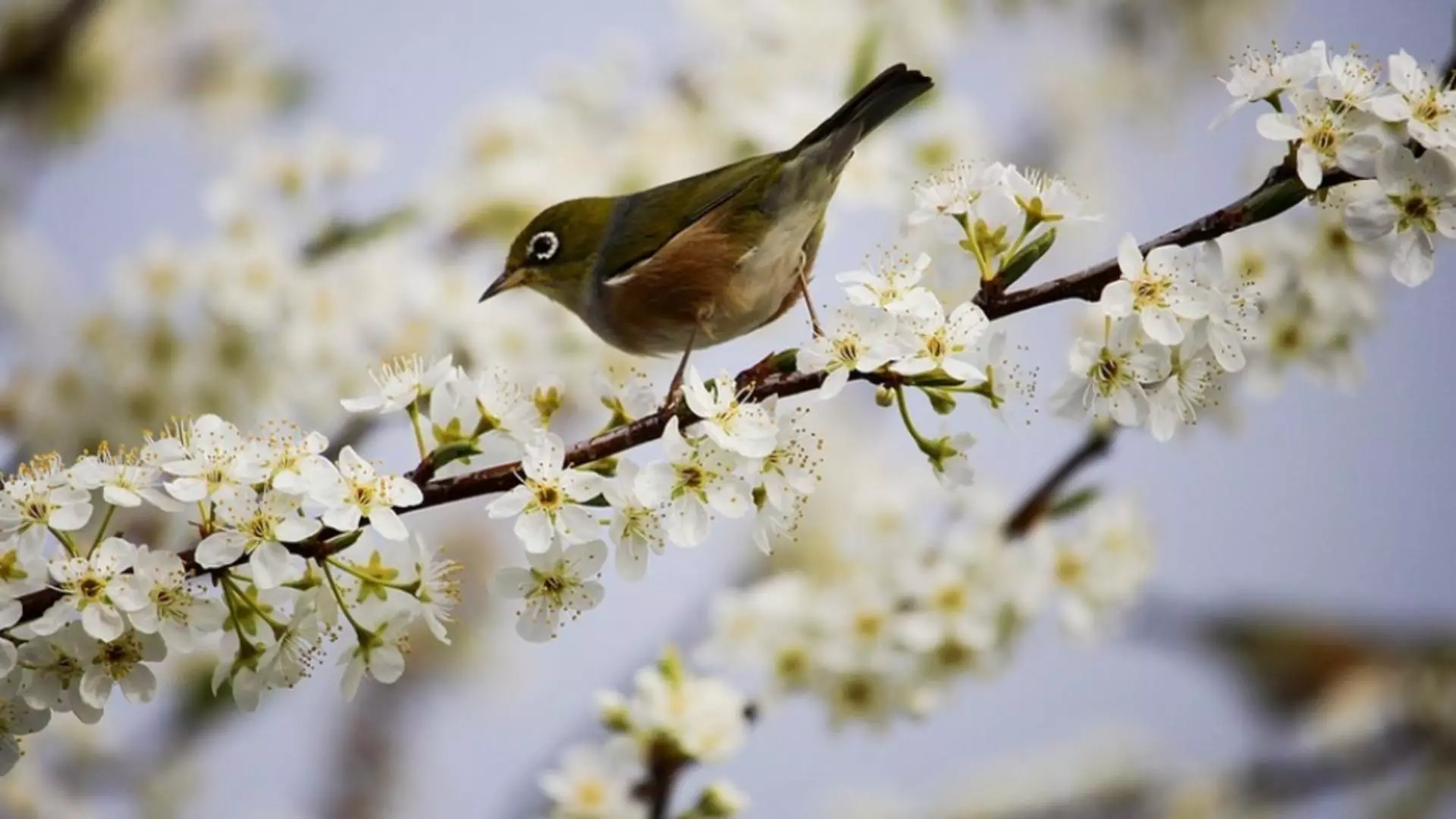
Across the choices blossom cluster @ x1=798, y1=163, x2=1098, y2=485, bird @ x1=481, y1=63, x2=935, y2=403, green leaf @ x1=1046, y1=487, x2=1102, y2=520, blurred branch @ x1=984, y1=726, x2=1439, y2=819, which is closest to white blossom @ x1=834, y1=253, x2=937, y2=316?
blossom cluster @ x1=798, y1=163, x2=1098, y2=485

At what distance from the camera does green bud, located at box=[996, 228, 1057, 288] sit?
2.93ft

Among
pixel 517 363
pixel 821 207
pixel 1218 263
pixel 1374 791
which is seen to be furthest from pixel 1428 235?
pixel 1374 791

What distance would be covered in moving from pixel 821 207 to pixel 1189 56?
5.67ft

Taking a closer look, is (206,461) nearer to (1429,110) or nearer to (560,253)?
(560,253)

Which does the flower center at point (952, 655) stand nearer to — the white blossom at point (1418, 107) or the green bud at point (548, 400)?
the green bud at point (548, 400)

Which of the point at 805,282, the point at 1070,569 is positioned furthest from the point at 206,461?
the point at 1070,569

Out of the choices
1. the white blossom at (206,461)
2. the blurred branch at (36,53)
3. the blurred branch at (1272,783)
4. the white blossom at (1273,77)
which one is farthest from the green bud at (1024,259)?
the blurred branch at (1272,783)

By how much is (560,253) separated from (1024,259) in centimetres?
45

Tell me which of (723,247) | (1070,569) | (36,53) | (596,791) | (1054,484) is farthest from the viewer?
(36,53)

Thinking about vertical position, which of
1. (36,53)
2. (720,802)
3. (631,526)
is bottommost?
(720,802)

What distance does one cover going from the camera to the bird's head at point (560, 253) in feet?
3.85

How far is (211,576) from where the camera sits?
2.81ft

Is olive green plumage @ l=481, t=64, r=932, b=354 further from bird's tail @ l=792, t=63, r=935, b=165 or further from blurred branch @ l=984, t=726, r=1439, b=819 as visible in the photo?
blurred branch @ l=984, t=726, r=1439, b=819

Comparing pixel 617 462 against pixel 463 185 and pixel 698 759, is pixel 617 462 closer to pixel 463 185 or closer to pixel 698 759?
pixel 698 759
